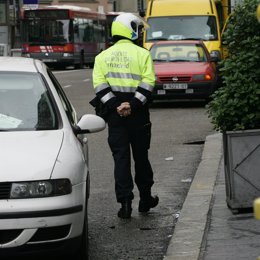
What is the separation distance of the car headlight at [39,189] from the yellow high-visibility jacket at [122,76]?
2078 millimetres

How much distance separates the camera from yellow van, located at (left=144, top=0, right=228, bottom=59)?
80.2 ft

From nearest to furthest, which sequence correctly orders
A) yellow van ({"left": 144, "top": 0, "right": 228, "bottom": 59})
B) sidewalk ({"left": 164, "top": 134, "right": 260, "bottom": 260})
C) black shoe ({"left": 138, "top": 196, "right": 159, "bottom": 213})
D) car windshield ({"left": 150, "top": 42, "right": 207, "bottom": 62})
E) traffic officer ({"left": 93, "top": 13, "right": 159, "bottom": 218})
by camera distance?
sidewalk ({"left": 164, "top": 134, "right": 260, "bottom": 260}) → traffic officer ({"left": 93, "top": 13, "right": 159, "bottom": 218}) → black shoe ({"left": 138, "top": 196, "right": 159, "bottom": 213}) → car windshield ({"left": 150, "top": 42, "right": 207, "bottom": 62}) → yellow van ({"left": 144, "top": 0, "right": 228, "bottom": 59})

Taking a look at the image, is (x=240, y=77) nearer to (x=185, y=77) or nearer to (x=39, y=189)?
(x=39, y=189)

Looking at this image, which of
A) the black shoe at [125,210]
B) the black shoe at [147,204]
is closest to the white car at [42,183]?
the black shoe at [125,210]

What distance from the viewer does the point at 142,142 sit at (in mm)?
8023

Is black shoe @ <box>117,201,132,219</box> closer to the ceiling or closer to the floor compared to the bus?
closer to the ceiling

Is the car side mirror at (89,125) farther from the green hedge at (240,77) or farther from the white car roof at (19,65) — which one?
the green hedge at (240,77)

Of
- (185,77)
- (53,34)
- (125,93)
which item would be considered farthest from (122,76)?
(53,34)

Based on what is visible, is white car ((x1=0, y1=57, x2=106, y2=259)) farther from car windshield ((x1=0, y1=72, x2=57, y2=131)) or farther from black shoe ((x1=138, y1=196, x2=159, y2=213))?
black shoe ((x1=138, y1=196, x2=159, y2=213))

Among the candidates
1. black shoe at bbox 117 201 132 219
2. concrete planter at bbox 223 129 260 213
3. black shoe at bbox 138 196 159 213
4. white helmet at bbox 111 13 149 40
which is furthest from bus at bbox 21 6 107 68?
concrete planter at bbox 223 129 260 213

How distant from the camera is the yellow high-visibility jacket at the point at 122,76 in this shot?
7844mm

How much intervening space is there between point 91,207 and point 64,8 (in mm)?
Result: 36545

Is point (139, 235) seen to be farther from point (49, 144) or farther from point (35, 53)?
point (35, 53)

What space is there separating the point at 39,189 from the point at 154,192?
3977 mm
